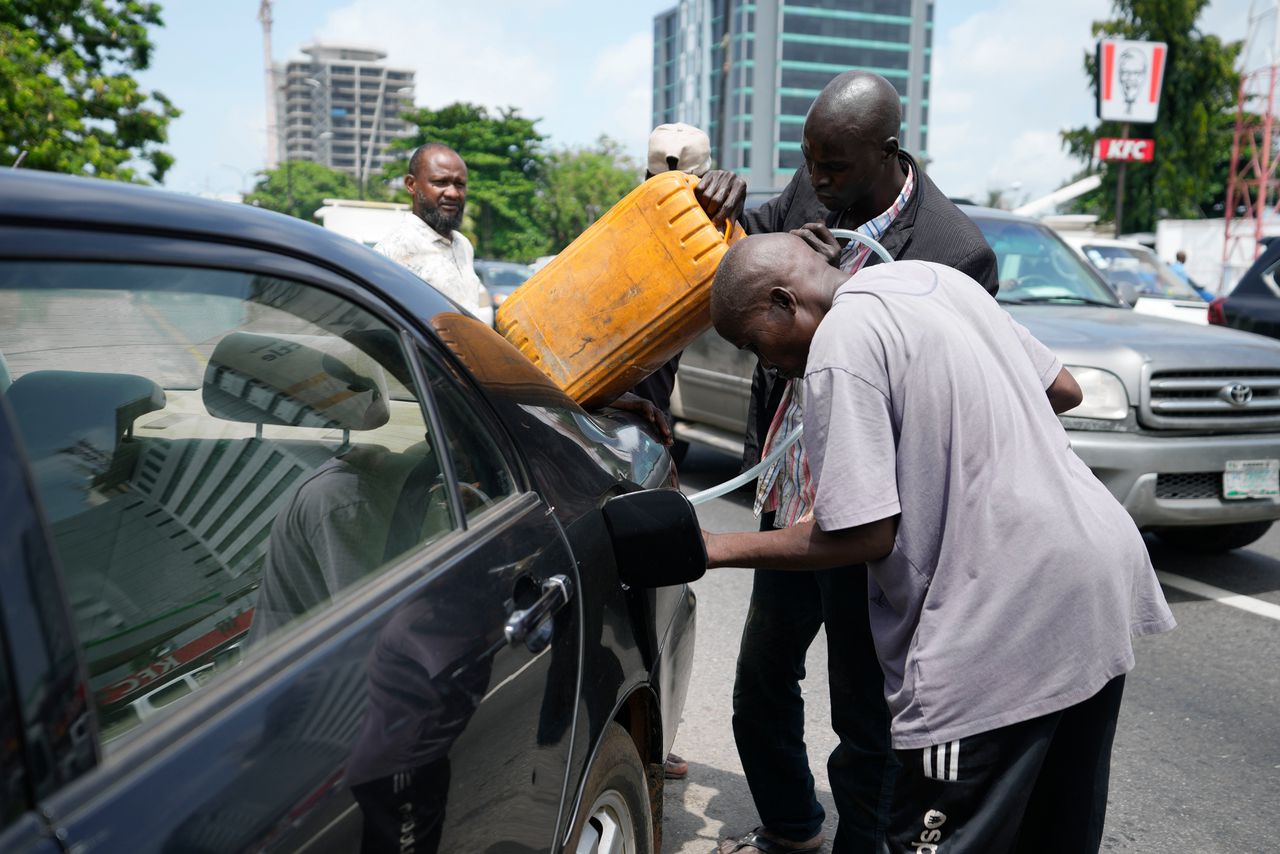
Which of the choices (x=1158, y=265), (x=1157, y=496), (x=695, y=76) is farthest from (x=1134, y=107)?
(x=695, y=76)

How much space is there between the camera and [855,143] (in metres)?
2.69

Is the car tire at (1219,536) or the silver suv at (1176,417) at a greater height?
the silver suv at (1176,417)

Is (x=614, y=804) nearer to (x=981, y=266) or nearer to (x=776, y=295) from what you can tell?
(x=776, y=295)

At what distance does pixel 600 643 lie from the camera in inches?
81.0

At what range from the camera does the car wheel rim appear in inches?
79.4

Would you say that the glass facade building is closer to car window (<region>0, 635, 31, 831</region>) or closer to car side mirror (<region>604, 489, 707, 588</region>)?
car side mirror (<region>604, 489, 707, 588</region>)

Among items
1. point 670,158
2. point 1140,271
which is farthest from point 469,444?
point 1140,271

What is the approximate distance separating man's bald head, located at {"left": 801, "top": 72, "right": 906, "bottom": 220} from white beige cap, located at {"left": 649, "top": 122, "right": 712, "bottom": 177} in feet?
3.55

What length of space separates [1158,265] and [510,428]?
45.8ft

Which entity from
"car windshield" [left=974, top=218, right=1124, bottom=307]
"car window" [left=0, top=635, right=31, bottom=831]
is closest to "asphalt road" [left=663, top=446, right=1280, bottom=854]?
"car windshield" [left=974, top=218, right=1124, bottom=307]

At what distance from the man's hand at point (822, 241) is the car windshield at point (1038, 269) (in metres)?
4.25

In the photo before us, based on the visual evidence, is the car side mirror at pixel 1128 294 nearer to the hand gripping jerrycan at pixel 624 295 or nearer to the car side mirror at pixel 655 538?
the hand gripping jerrycan at pixel 624 295

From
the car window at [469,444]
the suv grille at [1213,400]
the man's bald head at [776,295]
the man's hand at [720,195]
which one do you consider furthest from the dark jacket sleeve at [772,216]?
the suv grille at [1213,400]

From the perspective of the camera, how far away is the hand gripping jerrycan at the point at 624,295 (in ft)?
9.21
